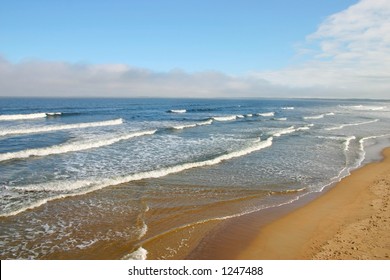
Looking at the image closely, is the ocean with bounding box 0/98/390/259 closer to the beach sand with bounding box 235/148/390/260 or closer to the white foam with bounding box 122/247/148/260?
the white foam with bounding box 122/247/148/260

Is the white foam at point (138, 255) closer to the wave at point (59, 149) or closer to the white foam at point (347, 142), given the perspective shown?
the wave at point (59, 149)

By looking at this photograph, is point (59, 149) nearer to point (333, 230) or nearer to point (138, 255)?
point (138, 255)

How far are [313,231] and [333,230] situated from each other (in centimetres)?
61

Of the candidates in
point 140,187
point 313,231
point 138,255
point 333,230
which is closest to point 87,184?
point 140,187

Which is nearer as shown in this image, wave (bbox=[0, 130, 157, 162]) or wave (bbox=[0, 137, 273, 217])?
wave (bbox=[0, 137, 273, 217])

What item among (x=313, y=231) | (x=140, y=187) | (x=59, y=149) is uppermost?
(x=59, y=149)

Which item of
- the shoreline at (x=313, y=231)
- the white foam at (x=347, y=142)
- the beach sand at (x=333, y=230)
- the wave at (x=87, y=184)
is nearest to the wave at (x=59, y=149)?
the wave at (x=87, y=184)

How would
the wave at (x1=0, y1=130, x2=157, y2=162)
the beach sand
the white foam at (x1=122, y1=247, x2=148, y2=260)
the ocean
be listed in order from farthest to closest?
the wave at (x1=0, y1=130, x2=157, y2=162) → the ocean → the beach sand → the white foam at (x1=122, y1=247, x2=148, y2=260)

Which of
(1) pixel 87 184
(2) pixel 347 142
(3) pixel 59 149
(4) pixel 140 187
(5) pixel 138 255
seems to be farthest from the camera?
(2) pixel 347 142

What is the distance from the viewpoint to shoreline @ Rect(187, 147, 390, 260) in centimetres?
845

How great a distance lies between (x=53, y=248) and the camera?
8.50m

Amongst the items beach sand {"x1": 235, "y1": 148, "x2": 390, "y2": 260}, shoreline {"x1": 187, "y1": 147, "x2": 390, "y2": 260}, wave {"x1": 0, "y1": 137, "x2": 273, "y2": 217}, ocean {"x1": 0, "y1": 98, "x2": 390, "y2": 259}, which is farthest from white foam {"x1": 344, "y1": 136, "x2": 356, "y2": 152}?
wave {"x1": 0, "y1": 137, "x2": 273, "y2": 217}

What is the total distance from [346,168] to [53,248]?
16.2m

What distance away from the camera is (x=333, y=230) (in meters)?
10.0
